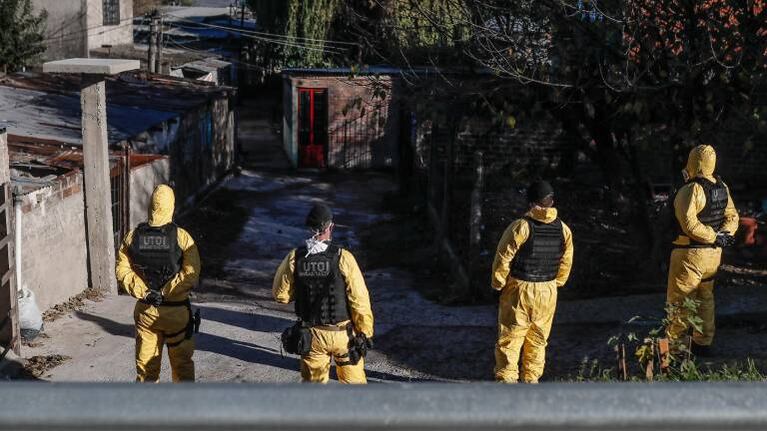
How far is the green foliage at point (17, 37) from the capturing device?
1056 inches

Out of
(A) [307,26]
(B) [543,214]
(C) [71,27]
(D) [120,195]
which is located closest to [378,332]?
(B) [543,214]

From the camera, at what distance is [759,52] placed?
32.3 feet

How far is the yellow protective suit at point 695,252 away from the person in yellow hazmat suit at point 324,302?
2.82 m

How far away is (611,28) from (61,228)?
20.7ft

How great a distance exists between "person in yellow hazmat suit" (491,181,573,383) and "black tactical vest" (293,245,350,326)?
4.86ft

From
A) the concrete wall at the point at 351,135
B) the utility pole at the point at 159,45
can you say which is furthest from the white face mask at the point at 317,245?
the utility pole at the point at 159,45

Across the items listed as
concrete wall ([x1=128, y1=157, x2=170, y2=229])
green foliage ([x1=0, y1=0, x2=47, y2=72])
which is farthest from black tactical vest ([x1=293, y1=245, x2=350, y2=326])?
green foliage ([x1=0, y1=0, x2=47, y2=72])

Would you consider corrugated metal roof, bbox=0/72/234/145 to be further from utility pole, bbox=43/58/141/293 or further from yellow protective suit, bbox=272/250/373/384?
yellow protective suit, bbox=272/250/373/384

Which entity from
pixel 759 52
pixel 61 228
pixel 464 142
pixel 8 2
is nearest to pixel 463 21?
pixel 759 52

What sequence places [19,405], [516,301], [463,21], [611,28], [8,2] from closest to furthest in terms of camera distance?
[19,405]
[516,301]
[611,28]
[463,21]
[8,2]

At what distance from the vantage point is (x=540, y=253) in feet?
24.2

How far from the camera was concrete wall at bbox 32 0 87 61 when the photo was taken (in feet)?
96.8

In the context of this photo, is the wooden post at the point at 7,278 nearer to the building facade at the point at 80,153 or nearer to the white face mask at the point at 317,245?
the building facade at the point at 80,153

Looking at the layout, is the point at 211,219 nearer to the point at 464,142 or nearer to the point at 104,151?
the point at 464,142
